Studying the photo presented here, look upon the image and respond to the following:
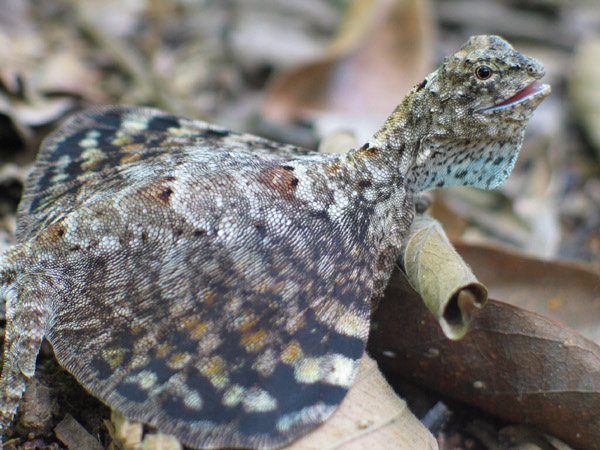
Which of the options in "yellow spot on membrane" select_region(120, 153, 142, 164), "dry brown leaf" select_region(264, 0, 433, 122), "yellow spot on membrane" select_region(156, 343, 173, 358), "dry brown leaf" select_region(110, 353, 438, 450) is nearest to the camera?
"dry brown leaf" select_region(110, 353, 438, 450)

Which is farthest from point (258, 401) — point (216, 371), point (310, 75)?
point (310, 75)

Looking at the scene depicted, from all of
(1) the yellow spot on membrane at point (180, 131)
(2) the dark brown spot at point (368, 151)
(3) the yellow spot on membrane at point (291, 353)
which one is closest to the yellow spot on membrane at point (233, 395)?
(3) the yellow spot on membrane at point (291, 353)

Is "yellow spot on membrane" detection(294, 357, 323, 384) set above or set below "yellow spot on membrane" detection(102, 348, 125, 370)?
above

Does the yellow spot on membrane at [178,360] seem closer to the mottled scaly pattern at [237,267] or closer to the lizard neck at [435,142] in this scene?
the mottled scaly pattern at [237,267]

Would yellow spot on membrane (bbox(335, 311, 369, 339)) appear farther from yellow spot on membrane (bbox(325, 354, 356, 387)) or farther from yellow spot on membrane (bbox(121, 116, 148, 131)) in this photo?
yellow spot on membrane (bbox(121, 116, 148, 131))

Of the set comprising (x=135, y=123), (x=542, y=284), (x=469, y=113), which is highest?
(x=469, y=113)

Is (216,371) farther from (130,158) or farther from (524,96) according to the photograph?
(524,96)

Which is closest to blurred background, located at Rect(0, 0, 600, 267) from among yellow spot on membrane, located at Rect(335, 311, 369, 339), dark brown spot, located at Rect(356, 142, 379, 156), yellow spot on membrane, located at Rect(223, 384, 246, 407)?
dark brown spot, located at Rect(356, 142, 379, 156)

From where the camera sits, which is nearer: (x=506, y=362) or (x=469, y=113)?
(x=506, y=362)
